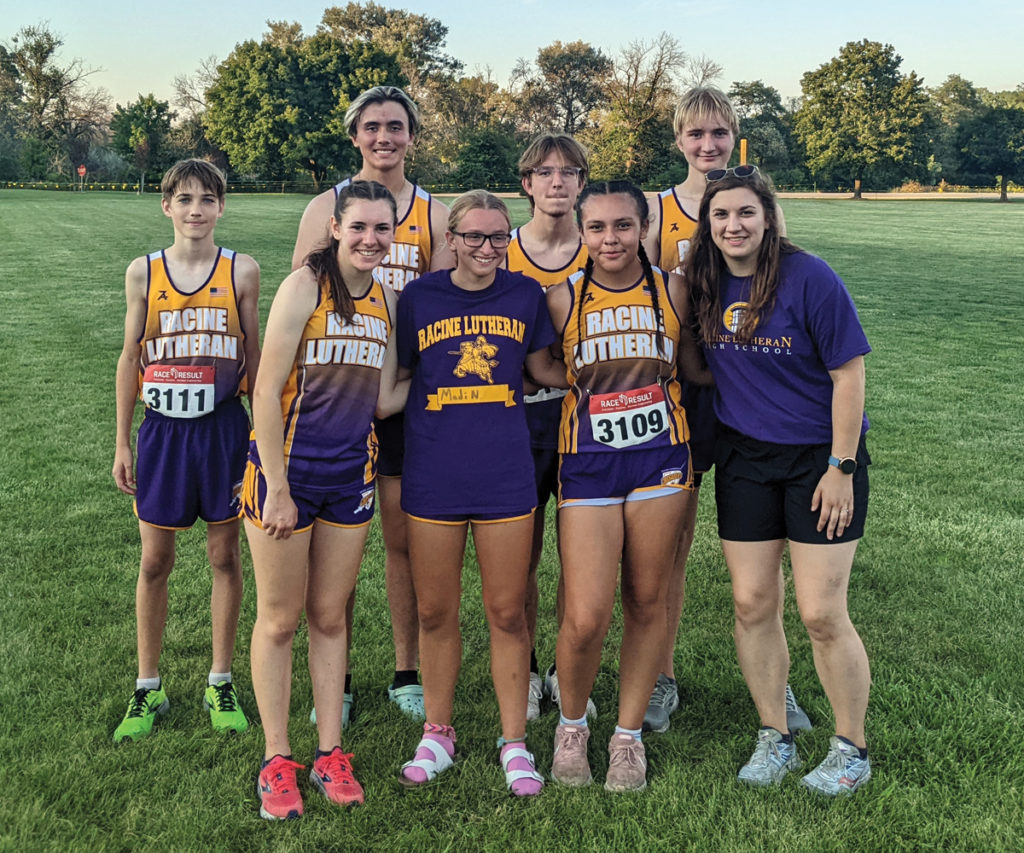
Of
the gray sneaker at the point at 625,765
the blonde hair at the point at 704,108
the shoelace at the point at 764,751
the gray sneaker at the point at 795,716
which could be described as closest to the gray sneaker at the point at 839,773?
the shoelace at the point at 764,751

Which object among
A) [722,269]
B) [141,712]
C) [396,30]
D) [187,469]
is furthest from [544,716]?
[396,30]

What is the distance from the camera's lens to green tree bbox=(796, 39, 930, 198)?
202ft

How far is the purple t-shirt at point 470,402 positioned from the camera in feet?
9.90

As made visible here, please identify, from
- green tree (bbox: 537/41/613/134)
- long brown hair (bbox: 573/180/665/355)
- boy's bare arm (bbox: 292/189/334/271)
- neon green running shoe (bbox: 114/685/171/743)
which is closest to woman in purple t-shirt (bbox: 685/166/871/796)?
long brown hair (bbox: 573/180/665/355)

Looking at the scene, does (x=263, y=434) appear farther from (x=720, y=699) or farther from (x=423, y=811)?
(x=720, y=699)

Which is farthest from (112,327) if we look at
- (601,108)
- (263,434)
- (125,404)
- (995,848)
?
(601,108)

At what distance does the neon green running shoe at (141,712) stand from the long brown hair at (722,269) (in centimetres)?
247

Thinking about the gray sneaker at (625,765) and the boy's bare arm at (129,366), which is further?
the boy's bare arm at (129,366)

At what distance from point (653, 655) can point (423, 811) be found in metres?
0.93

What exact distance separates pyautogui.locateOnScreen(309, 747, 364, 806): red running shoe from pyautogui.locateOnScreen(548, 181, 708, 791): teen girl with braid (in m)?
0.69

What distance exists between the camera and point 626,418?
9.97 ft

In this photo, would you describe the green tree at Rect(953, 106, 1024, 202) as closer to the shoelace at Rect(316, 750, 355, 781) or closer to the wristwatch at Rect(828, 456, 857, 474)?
the wristwatch at Rect(828, 456, 857, 474)

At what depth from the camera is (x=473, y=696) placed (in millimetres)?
3832

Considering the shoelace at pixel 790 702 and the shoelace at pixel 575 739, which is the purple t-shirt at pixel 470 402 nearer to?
the shoelace at pixel 575 739
